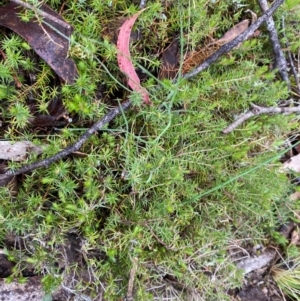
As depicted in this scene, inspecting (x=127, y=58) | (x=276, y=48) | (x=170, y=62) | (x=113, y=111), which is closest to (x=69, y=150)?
(x=113, y=111)

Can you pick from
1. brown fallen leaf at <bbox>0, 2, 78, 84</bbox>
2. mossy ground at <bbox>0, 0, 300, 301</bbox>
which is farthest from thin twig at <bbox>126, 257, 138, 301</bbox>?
brown fallen leaf at <bbox>0, 2, 78, 84</bbox>

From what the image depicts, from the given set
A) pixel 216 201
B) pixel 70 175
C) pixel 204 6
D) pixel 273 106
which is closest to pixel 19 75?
pixel 70 175

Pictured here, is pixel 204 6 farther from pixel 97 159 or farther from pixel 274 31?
pixel 97 159

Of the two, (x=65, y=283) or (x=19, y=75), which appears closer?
(x=19, y=75)

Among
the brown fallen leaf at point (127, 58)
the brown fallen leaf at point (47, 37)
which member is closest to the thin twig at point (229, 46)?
the brown fallen leaf at point (127, 58)

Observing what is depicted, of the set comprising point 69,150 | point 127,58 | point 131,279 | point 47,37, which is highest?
point 47,37

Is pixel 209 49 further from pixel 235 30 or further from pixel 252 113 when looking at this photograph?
pixel 252 113

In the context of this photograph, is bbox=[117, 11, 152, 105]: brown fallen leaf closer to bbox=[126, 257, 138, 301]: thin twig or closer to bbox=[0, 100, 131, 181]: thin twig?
bbox=[0, 100, 131, 181]: thin twig
